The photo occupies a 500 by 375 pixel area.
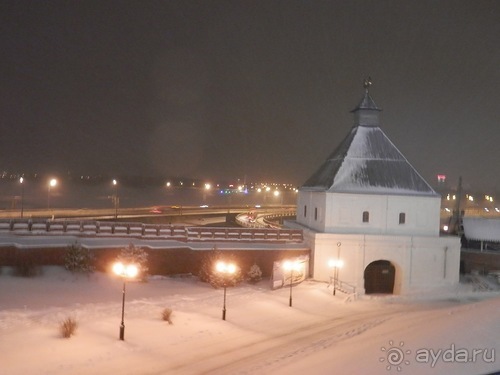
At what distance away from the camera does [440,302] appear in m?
29.9

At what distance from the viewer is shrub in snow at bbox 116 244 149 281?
2828cm

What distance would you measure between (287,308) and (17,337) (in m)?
12.5

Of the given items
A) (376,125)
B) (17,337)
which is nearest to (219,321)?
(17,337)

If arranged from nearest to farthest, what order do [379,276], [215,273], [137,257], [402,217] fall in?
[215,273]
[137,257]
[379,276]
[402,217]

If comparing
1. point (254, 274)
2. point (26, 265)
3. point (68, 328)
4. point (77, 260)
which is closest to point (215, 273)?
point (254, 274)

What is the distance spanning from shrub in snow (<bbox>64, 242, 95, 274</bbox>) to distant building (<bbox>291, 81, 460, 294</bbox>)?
1360cm

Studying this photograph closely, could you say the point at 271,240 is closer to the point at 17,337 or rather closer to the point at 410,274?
the point at 410,274

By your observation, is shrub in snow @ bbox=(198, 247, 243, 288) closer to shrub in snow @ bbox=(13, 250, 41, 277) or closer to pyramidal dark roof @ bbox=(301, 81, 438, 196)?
pyramidal dark roof @ bbox=(301, 81, 438, 196)

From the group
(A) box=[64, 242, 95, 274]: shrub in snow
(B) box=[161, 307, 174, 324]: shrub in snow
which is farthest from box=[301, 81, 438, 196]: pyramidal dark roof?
(A) box=[64, 242, 95, 274]: shrub in snow

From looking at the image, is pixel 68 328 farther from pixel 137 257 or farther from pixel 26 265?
pixel 137 257

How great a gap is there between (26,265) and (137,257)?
5.89m

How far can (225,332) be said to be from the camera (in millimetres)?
20516

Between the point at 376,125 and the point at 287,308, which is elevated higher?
the point at 376,125

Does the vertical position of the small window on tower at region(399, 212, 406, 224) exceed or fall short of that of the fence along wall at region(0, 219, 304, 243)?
it exceeds it
